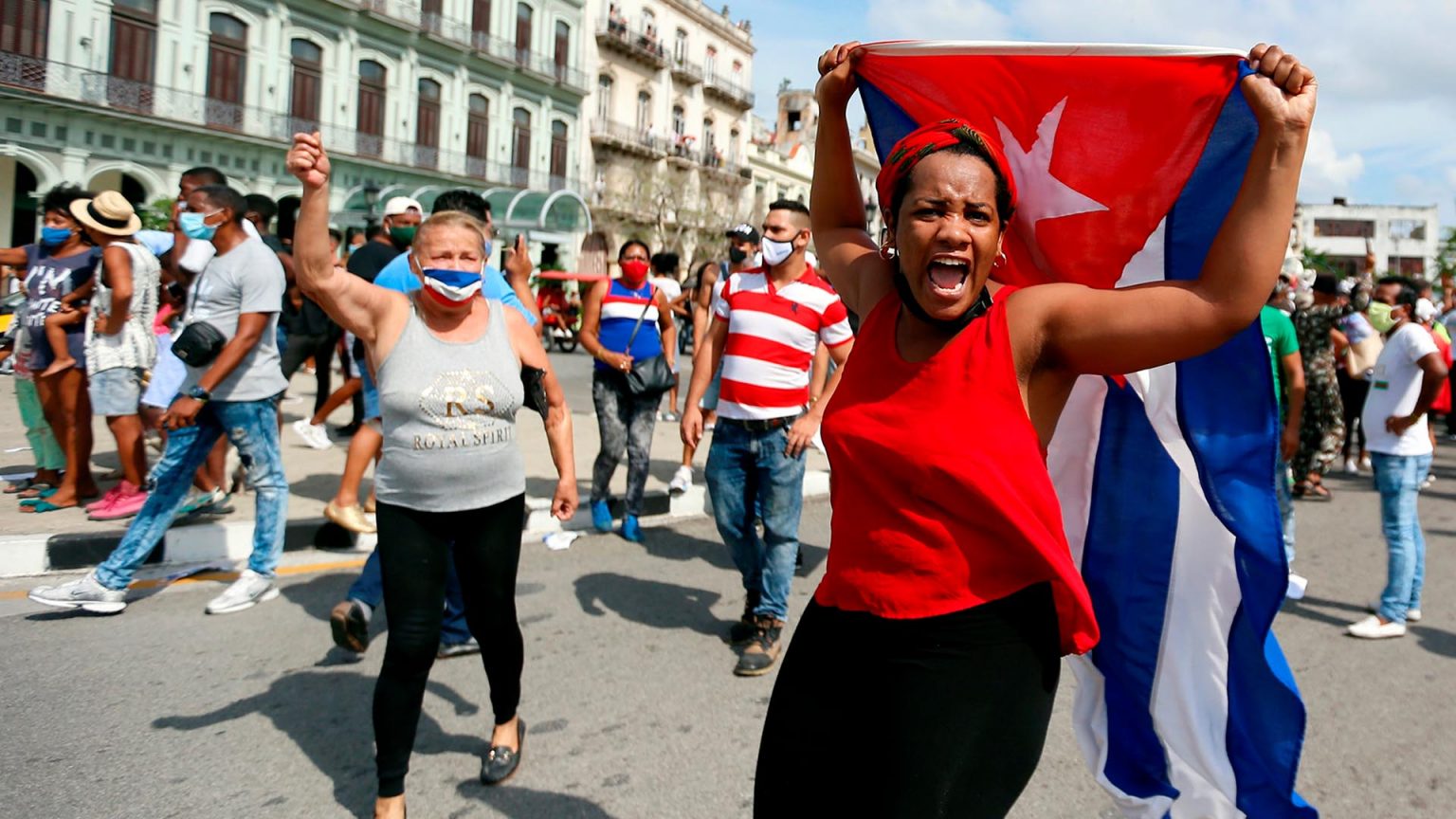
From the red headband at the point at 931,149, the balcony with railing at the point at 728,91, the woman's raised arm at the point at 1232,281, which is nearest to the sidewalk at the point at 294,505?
the red headband at the point at 931,149

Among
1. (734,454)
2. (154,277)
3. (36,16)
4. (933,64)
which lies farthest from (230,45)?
(933,64)

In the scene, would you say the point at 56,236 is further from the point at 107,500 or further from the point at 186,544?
the point at 186,544

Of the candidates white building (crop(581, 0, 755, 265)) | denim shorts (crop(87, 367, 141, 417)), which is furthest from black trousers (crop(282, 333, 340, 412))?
white building (crop(581, 0, 755, 265))

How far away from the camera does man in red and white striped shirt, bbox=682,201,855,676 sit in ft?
15.9

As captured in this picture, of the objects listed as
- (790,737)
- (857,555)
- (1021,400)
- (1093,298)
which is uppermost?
(1093,298)

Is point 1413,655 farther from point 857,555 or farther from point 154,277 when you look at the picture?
point 154,277

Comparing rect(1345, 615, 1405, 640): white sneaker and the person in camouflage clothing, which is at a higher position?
the person in camouflage clothing

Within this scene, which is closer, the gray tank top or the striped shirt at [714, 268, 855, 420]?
the gray tank top

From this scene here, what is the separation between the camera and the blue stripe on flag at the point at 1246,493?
2330 millimetres

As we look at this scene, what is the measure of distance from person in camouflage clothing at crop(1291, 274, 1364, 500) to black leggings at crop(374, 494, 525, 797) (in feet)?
25.5

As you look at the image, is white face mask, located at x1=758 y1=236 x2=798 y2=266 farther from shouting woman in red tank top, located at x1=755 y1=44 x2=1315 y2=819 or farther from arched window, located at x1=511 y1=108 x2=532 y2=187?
arched window, located at x1=511 y1=108 x2=532 y2=187

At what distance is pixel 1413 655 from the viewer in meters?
5.23

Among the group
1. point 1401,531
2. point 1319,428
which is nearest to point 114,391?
point 1401,531

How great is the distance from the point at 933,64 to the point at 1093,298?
1.00m
